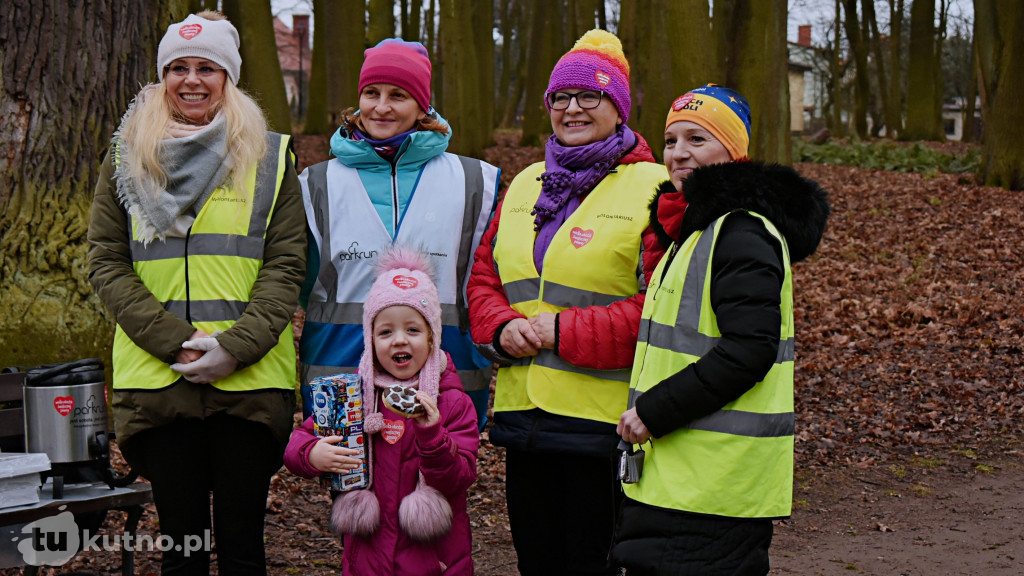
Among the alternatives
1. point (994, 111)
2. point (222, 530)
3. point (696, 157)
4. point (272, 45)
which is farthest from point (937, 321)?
point (272, 45)

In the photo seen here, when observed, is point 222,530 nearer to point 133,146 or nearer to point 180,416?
point 180,416

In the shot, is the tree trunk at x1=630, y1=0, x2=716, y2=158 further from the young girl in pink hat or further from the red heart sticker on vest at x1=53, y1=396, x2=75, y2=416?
the red heart sticker on vest at x1=53, y1=396, x2=75, y2=416

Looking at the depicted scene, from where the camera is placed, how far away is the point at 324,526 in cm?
573

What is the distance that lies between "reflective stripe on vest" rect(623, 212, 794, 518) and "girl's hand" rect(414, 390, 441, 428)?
2.42 feet

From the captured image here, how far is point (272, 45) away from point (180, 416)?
11.8 meters

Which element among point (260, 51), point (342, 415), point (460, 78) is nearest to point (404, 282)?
point (342, 415)

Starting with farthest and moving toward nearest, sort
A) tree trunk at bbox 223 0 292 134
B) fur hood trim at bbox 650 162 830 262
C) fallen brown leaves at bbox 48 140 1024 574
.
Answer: tree trunk at bbox 223 0 292 134, fallen brown leaves at bbox 48 140 1024 574, fur hood trim at bbox 650 162 830 262

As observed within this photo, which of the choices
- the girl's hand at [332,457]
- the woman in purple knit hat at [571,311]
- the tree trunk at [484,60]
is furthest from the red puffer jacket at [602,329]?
the tree trunk at [484,60]

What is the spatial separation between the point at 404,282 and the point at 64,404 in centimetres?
132

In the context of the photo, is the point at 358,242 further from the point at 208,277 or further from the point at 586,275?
the point at 586,275

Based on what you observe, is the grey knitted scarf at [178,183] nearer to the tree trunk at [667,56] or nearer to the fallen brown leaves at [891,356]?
the fallen brown leaves at [891,356]

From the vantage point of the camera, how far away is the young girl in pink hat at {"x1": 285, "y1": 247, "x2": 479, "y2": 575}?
11.3 ft

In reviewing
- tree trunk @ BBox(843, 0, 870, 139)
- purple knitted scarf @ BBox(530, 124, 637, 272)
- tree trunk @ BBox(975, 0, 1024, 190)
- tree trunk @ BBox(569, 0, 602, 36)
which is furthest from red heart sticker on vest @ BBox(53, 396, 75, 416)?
tree trunk @ BBox(843, 0, 870, 139)

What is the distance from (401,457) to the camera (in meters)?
3.55
